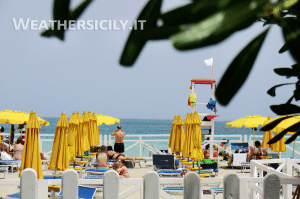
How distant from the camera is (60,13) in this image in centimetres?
30

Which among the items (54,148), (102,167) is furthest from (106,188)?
(102,167)

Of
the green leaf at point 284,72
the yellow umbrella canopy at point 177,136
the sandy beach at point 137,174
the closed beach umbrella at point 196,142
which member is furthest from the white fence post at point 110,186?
the yellow umbrella canopy at point 177,136

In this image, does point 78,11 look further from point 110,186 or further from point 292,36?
point 110,186

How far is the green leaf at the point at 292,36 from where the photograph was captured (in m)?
0.32

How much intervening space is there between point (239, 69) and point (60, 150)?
6.87 m

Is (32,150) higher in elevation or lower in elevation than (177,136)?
lower

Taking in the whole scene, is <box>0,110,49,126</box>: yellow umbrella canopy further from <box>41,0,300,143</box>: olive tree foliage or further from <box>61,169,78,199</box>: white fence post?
<box>41,0,300,143</box>: olive tree foliage

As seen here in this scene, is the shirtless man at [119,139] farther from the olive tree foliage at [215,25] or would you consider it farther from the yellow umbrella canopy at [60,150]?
the olive tree foliage at [215,25]

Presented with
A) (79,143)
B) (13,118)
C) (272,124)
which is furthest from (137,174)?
(272,124)

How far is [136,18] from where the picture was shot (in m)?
0.31

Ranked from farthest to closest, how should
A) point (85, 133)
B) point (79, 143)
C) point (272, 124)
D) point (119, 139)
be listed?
1. point (119, 139)
2. point (85, 133)
3. point (79, 143)
4. point (272, 124)

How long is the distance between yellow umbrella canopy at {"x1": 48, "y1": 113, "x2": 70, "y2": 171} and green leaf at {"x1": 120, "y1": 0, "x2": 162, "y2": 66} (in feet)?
21.9

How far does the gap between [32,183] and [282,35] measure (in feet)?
9.21

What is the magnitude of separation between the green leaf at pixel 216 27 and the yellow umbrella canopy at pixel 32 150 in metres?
6.25
